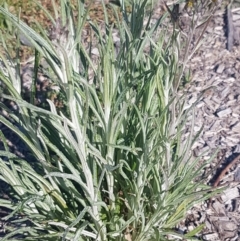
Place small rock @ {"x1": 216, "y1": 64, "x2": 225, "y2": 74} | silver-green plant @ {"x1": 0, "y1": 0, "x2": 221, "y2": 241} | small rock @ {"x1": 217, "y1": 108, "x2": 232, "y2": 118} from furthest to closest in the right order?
small rock @ {"x1": 216, "y1": 64, "x2": 225, "y2": 74}
small rock @ {"x1": 217, "y1": 108, "x2": 232, "y2": 118}
silver-green plant @ {"x1": 0, "y1": 0, "x2": 221, "y2": 241}

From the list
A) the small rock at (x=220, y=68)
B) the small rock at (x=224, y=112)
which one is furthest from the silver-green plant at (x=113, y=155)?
the small rock at (x=220, y=68)

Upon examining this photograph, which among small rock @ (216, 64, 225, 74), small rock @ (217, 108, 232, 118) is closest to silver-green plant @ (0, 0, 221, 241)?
small rock @ (217, 108, 232, 118)

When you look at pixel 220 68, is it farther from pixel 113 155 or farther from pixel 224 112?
pixel 113 155

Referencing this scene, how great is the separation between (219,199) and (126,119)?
677mm

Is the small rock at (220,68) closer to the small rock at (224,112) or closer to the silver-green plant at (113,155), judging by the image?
the small rock at (224,112)

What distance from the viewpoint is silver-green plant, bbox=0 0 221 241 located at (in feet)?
5.81

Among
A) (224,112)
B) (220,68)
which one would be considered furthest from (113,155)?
(220,68)

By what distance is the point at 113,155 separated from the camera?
76.4 inches

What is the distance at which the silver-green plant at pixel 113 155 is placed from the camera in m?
1.77

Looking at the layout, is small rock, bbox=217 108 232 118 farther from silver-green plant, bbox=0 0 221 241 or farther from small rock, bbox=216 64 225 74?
silver-green plant, bbox=0 0 221 241

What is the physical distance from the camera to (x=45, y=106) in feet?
9.55

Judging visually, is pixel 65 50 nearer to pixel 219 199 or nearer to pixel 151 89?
pixel 151 89

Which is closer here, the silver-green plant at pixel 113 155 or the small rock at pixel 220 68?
the silver-green plant at pixel 113 155

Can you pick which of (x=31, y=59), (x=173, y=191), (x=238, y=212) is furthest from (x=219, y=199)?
(x=31, y=59)
